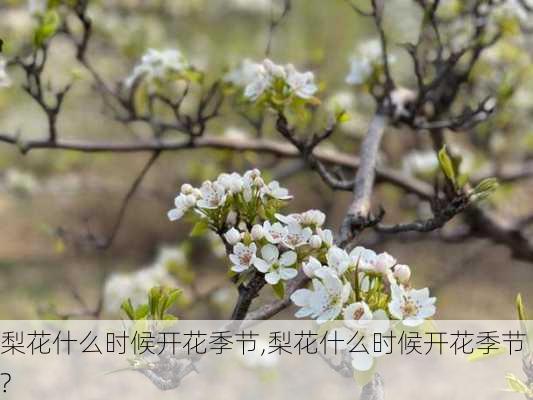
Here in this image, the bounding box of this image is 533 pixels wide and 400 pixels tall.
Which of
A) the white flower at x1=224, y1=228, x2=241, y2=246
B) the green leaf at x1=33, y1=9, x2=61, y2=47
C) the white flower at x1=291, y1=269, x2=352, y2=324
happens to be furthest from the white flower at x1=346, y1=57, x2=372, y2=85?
the white flower at x1=291, y1=269, x2=352, y2=324

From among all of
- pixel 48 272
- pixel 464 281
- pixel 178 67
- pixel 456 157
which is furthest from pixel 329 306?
pixel 48 272

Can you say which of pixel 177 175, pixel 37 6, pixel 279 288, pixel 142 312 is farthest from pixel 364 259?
pixel 177 175

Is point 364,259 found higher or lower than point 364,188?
lower

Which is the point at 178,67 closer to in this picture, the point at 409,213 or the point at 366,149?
the point at 366,149

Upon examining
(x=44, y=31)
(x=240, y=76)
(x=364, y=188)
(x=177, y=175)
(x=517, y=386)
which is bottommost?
(x=517, y=386)

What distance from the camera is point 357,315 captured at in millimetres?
885

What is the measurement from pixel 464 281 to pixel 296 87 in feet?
13.4

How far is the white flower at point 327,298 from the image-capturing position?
2.90 ft

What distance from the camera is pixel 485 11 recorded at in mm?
2102

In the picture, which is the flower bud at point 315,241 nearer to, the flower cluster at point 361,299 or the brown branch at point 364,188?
the flower cluster at point 361,299

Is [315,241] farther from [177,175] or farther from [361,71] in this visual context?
[177,175]

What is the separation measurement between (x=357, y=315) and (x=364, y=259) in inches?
3.3

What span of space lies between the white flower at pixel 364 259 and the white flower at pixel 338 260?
0.01 m

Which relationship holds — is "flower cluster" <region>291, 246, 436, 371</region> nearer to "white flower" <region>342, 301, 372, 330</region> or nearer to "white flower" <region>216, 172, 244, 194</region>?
"white flower" <region>342, 301, 372, 330</region>
